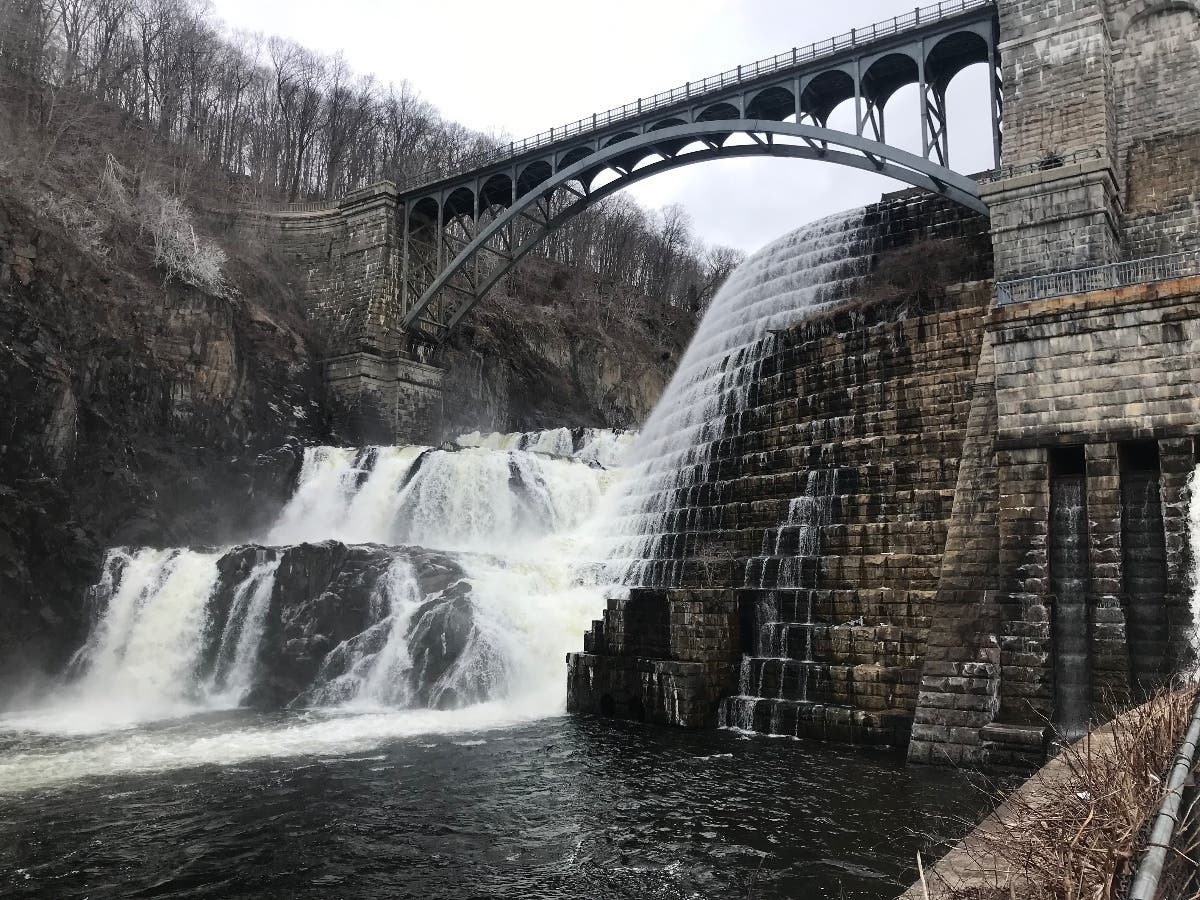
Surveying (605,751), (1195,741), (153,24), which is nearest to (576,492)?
(605,751)

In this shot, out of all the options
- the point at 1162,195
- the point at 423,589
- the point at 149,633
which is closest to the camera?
the point at 1162,195

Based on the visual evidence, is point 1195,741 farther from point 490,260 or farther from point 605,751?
point 490,260

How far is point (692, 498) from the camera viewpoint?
63.5 feet

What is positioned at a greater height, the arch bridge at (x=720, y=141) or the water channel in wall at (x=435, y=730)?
the arch bridge at (x=720, y=141)

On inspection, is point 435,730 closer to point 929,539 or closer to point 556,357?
point 929,539

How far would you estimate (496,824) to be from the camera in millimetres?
9578

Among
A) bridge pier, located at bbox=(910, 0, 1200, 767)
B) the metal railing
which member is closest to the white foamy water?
the metal railing

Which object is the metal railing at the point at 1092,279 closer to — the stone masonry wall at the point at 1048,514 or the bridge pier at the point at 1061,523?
the bridge pier at the point at 1061,523

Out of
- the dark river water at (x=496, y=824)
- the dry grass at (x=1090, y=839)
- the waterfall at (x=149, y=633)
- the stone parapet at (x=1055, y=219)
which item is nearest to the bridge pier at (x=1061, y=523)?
the dark river water at (x=496, y=824)

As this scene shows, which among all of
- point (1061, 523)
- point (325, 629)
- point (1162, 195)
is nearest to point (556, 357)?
point (325, 629)

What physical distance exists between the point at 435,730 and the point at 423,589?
189 inches

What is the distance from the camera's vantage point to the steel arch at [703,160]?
21.8 meters

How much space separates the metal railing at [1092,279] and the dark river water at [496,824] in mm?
8327

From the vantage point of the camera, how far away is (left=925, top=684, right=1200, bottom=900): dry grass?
3.21 metres
